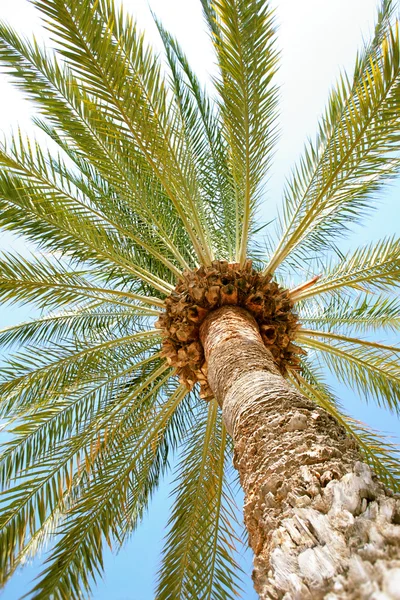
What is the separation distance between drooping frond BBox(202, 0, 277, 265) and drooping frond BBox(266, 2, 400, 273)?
0.71 metres

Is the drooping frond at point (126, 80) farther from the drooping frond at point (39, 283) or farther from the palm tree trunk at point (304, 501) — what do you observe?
the palm tree trunk at point (304, 501)

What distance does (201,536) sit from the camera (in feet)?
15.4

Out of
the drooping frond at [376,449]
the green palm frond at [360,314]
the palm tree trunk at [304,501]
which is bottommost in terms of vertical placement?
the drooping frond at [376,449]

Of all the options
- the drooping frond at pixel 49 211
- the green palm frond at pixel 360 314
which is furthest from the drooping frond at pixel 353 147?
the drooping frond at pixel 49 211

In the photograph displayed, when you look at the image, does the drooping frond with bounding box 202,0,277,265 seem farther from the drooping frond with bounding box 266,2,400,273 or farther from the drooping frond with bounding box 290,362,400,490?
the drooping frond with bounding box 290,362,400,490

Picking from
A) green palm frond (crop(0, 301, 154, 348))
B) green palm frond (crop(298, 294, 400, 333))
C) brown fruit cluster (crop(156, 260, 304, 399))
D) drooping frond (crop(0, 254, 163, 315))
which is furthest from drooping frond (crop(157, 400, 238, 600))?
green palm frond (crop(298, 294, 400, 333))

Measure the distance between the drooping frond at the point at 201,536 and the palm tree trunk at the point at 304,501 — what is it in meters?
2.17

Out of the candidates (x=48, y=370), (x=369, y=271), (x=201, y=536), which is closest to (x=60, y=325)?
(x=48, y=370)

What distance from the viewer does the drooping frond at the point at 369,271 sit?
5.07 metres

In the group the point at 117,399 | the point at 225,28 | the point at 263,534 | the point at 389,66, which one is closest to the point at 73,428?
the point at 117,399

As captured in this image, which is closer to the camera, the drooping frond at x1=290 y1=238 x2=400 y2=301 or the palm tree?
the palm tree

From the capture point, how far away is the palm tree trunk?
1.17 m

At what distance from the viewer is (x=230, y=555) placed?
465 centimetres

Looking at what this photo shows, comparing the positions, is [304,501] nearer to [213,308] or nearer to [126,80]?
[213,308]
